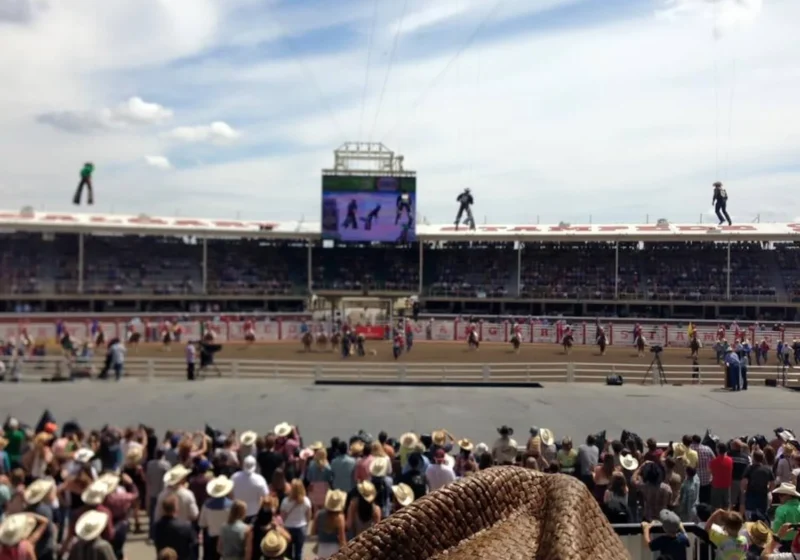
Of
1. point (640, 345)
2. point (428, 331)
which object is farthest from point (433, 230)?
point (640, 345)

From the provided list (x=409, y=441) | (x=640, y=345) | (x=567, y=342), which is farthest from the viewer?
(x=567, y=342)

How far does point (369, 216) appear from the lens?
157 ft

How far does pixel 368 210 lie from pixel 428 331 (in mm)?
11664

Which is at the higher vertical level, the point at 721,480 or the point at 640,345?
the point at 721,480

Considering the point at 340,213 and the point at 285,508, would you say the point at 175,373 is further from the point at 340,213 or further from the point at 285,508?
the point at 340,213

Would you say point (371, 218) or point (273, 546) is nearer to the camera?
point (273, 546)

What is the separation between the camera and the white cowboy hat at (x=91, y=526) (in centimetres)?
586

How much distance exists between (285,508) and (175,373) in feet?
63.9

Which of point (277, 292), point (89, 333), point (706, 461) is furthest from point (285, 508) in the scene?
point (277, 292)

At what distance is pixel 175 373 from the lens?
992 inches

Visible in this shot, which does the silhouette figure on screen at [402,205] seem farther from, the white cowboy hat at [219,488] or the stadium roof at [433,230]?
the white cowboy hat at [219,488]

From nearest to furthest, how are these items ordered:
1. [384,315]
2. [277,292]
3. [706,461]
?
1. [706,461]
2. [384,315]
3. [277,292]

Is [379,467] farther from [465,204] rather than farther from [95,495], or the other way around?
[465,204]

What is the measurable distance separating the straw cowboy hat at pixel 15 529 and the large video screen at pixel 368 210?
42.1 metres
